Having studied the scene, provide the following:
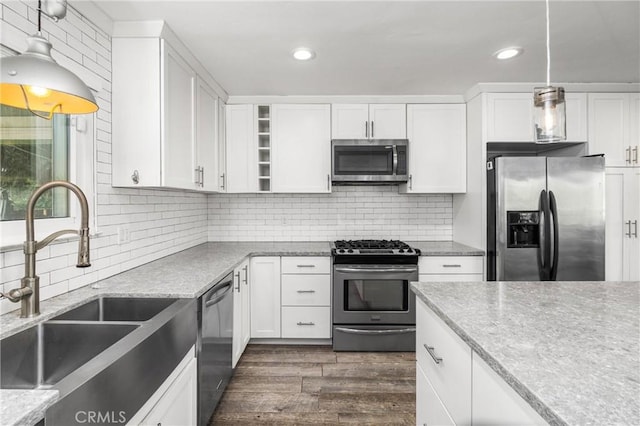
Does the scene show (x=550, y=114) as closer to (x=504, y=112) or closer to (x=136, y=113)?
(x=504, y=112)

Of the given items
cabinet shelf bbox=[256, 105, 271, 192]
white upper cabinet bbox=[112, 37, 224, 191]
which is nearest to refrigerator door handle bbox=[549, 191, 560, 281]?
cabinet shelf bbox=[256, 105, 271, 192]

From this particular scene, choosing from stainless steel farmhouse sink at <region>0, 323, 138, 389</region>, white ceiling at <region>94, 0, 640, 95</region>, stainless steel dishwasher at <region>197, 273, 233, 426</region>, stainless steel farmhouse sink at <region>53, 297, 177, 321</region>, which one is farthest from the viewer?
white ceiling at <region>94, 0, 640, 95</region>

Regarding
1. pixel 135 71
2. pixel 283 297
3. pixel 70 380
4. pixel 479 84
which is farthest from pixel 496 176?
pixel 70 380

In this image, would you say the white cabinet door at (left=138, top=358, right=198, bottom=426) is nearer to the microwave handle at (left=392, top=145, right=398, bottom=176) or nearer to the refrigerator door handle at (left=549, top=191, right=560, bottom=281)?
the microwave handle at (left=392, top=145, right=398, bottom=176)

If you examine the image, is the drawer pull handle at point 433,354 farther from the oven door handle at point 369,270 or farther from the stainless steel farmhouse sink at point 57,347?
the oven door handle at point 369,270

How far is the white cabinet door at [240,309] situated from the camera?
2.47 m

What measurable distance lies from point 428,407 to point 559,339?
704 millimetres

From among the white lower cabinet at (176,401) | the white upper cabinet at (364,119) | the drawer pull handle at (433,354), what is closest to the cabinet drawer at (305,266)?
the white upper cabinet at (364,119)

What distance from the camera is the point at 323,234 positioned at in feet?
12.0

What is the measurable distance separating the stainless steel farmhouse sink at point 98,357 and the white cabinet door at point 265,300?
146cm

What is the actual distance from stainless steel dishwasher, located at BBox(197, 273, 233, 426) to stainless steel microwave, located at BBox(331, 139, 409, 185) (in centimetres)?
150

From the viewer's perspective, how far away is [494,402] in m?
0.88

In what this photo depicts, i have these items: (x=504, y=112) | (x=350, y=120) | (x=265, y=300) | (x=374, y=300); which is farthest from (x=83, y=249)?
(x=504, y=112)

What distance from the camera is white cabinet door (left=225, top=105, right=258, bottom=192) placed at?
131 inches
